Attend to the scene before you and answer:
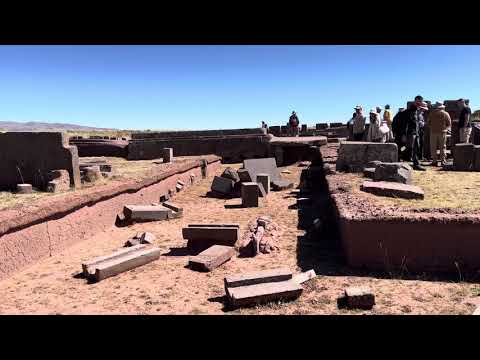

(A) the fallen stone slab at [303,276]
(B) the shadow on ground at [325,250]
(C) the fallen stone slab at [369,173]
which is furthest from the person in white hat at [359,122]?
(A) the fallen stone slab at [303,276]

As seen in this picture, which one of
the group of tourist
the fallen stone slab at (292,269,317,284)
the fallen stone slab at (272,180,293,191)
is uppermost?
the group of tourist

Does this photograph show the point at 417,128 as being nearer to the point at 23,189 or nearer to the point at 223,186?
the point at 223,186

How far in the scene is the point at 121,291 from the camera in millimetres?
5355

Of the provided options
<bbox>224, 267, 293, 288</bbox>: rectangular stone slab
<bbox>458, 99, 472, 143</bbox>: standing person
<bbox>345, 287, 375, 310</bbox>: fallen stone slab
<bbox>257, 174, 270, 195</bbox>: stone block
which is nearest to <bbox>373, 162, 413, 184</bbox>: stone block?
<bbox>224, 267, 293, 288</bbox>: rectangular stone slab

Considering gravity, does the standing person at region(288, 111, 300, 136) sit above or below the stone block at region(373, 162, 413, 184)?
above

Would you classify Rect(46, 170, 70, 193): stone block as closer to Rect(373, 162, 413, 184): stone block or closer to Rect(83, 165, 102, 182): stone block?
Rect(83, 165, 102, 182): stone block

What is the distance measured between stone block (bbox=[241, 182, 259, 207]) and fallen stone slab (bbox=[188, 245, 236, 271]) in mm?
3615

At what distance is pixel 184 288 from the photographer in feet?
17.7

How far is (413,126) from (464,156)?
4.50 ft

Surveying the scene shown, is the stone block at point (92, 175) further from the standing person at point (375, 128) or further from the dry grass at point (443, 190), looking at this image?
the standing person at point (375, 128)

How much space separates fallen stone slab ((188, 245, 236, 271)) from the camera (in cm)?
602

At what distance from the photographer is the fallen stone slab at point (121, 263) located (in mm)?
5805
